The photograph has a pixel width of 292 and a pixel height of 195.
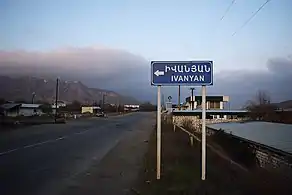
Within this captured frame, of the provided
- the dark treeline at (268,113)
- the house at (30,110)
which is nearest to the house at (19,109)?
the house at (30,110)

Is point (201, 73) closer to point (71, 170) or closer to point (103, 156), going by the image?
point (71, 170)

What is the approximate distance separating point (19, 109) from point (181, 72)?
98.6 m

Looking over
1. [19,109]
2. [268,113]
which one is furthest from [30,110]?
[268,113]

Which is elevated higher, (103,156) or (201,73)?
(201,73)

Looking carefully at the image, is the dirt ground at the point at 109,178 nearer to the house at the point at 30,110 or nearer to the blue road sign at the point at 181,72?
the blue road sign at the point at 181,72

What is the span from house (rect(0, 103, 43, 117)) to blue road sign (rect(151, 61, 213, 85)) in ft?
265

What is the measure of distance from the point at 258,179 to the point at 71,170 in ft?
19.7

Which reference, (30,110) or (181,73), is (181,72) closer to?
(181,73)

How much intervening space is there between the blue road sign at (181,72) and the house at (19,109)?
80744mm

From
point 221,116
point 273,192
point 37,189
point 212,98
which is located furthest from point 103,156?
point 212,98

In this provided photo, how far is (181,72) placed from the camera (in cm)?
989

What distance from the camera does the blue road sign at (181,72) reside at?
984cm

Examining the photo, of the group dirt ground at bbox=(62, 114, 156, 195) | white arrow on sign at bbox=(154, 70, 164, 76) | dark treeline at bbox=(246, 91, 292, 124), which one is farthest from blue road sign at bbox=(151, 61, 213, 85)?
dark treeline at bbox=(246, 91, 292, 124)

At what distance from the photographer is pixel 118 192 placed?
370 inches
